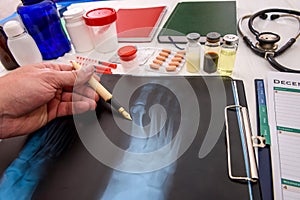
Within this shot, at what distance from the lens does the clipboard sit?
39 cm

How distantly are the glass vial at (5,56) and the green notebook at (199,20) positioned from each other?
441 millimetres

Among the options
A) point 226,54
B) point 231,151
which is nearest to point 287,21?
point 226,54

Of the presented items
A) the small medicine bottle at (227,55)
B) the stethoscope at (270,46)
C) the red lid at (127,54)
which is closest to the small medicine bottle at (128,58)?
the red lid at (127,54)

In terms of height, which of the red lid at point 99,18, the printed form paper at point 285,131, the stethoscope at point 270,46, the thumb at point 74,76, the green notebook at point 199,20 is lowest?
the printed form paper at point 285,131

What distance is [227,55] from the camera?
0.61 metres

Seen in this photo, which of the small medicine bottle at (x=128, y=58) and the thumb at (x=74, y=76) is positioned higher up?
the thumb at (x=74, y=76)

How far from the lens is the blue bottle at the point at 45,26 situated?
692 millimetres

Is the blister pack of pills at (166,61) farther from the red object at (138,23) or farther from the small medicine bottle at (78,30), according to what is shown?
the small medicine bottle at (78,30)

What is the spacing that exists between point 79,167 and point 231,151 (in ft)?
0.87

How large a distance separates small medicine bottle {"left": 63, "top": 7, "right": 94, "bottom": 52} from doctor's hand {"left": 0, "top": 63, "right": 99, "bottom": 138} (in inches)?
7.1

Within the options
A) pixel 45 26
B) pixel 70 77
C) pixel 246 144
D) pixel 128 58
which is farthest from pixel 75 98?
pixel 246 144

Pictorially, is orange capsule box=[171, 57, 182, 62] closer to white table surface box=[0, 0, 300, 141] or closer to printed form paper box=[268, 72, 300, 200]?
white table surface box=[0, 0, 300, 141]

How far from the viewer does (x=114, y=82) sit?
2.02ft

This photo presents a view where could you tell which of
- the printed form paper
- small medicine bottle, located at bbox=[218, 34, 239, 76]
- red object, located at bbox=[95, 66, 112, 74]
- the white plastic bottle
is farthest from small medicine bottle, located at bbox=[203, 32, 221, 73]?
the white plastic bottle
